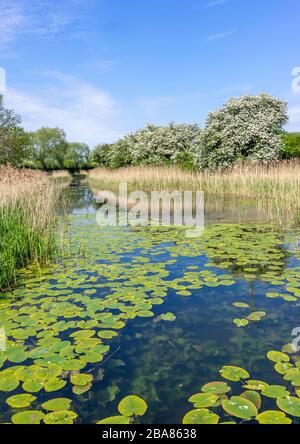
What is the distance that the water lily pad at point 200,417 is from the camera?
1961 millimetres

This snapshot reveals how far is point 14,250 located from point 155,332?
2.95 m

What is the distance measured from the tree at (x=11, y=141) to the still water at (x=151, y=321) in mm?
16939

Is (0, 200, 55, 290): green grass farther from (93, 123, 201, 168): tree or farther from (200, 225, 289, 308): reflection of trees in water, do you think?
(93, 123, 201, 168): tree

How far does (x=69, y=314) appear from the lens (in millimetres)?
3457

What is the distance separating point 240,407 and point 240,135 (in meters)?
16.4

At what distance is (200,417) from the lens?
199 cm

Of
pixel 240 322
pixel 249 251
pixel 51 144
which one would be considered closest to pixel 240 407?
pixel 240 322

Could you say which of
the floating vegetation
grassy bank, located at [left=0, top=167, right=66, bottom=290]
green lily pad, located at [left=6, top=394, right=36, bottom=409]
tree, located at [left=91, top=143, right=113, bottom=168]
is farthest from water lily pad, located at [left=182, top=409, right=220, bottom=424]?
tree, located at [left=91, top=143, right=113, bottom=168]

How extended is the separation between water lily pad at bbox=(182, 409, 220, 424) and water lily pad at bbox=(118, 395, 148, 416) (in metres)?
0.25

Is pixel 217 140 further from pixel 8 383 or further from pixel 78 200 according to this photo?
pixel 8 383

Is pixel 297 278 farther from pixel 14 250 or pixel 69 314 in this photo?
pixel 14 250

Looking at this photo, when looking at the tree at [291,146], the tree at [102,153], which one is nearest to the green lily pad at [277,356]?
the tree at [291,146]
